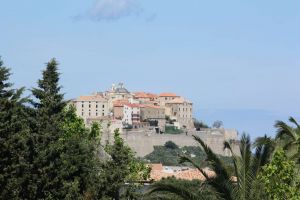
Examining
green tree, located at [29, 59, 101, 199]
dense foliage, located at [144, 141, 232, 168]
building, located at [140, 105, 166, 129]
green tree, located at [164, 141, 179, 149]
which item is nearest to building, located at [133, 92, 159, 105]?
building, located at [140, 105, 166, 129]

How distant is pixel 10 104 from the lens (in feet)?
83.0

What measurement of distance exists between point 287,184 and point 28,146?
44.7 feet

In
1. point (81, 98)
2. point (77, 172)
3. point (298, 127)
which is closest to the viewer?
point (298, 127)

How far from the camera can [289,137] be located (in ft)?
66.0

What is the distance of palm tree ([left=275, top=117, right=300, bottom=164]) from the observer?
58.0 ft

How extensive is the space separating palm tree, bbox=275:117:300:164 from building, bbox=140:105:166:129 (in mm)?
145962

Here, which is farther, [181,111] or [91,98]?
[181,111]

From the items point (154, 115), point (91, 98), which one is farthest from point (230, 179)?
point (91, 98)

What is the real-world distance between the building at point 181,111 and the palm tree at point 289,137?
504ft

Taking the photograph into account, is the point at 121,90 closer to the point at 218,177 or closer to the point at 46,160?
the point at 46,160

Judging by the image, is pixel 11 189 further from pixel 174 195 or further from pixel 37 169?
pixel 174 195

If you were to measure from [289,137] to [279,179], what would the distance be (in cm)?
694

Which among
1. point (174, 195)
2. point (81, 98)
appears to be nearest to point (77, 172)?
point (174, 195)

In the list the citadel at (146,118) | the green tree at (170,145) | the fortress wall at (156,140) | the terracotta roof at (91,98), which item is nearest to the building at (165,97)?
the citadel at (146,118)
